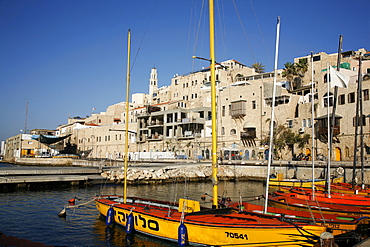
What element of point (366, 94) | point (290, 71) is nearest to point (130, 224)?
point (366, 94)

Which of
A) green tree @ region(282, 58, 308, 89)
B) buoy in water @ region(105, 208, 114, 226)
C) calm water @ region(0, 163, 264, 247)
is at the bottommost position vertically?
calm water @ region(0, 163, 264, 247)

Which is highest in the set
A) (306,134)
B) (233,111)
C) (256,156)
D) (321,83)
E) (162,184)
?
(321,83)

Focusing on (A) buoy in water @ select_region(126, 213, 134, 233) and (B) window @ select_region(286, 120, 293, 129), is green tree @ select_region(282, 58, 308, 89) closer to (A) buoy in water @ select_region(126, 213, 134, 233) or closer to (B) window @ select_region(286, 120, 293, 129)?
(B) window @ select_region(286, 120, 293, 129)

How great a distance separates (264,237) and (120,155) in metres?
58.5

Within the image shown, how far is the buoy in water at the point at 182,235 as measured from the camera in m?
11.4

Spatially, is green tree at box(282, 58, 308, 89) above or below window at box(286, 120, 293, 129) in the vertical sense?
above

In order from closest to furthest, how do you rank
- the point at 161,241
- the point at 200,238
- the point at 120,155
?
the point at 200,238 → the point at 161,241 → the point at 120,155

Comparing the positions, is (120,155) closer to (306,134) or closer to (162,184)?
(162,184)

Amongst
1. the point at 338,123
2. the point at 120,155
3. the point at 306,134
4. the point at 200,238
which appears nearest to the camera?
the point at 200,238

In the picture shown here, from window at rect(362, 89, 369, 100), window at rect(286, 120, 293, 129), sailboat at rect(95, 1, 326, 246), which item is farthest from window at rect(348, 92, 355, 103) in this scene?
sailboat at rect(95, 1, 326, 246)

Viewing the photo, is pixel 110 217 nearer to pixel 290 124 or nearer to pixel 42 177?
pixel 42 177

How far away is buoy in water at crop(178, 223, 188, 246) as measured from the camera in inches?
450

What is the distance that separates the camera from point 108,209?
51.6ft

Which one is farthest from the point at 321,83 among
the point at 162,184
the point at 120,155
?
the point at 120,155
